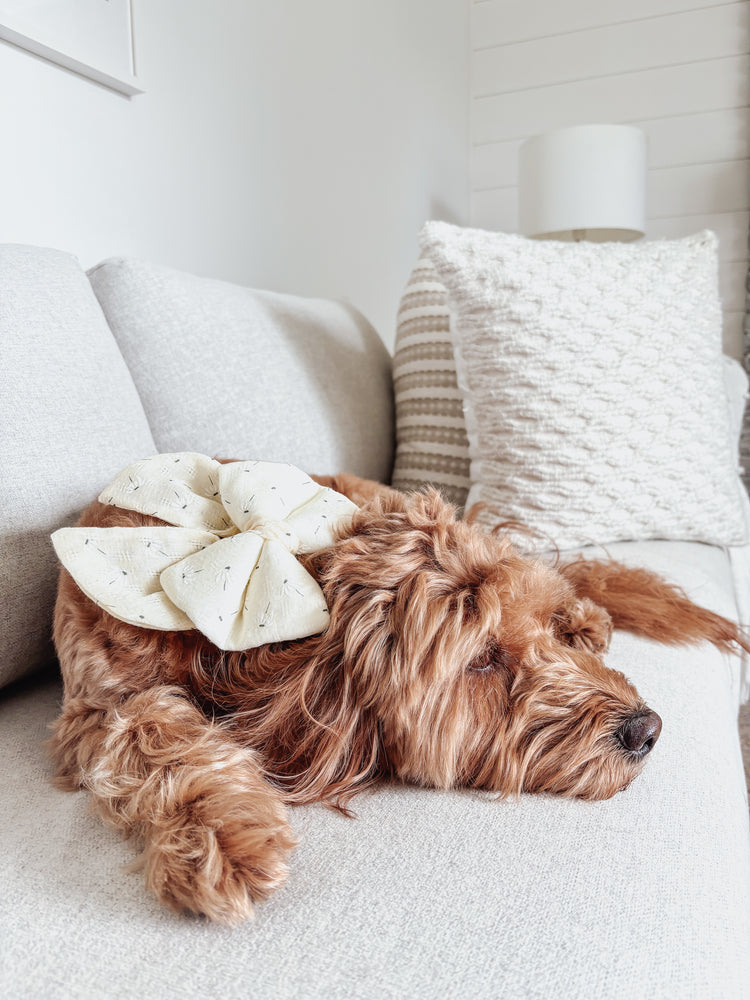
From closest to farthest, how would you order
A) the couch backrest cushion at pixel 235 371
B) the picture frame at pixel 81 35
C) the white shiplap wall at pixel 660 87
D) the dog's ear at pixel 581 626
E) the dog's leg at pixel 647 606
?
1. the dog's ear at pixel 581 626
2. the dog's leg at pixel 647 606
3. the couch backrest cushion at pixel 235 371
4. the picture frame at pixel 81 35
5. the white shiplap wall at pixel 660 87

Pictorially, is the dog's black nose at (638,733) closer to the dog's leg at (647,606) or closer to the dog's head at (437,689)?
the dog's head at (437,689)

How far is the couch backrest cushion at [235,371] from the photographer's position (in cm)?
123

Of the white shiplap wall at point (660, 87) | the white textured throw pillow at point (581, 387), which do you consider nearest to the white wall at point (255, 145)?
the white shiplap wall at point (660, 87)

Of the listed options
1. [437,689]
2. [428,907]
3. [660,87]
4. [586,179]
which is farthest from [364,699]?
[660,87]

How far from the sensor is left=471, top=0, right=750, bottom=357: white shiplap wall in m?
3.13

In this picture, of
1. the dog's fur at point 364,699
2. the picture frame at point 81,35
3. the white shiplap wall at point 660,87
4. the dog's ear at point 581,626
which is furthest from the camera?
the white shiplap wall at point 660,87

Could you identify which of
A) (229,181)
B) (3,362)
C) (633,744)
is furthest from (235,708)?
(229,181)

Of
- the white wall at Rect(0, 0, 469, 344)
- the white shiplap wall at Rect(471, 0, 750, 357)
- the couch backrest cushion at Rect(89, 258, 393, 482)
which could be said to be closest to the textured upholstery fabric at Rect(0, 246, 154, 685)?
the couch backrest cushion at Rect(89, 258, 393, 482)

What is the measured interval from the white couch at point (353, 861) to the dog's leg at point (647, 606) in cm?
2

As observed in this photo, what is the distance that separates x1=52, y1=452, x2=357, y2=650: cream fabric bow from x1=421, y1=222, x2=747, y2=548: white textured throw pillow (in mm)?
595

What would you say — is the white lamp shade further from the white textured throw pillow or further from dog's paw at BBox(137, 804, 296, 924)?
dog's paw at BBox(137, 804, 296, 924)

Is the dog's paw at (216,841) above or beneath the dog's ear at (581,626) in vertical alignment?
beneath

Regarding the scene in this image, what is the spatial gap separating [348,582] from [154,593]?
173 mm

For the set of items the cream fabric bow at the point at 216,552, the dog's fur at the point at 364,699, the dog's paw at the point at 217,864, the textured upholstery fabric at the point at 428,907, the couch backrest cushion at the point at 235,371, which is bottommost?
the textured upholstery fabric at the point at 428,907
